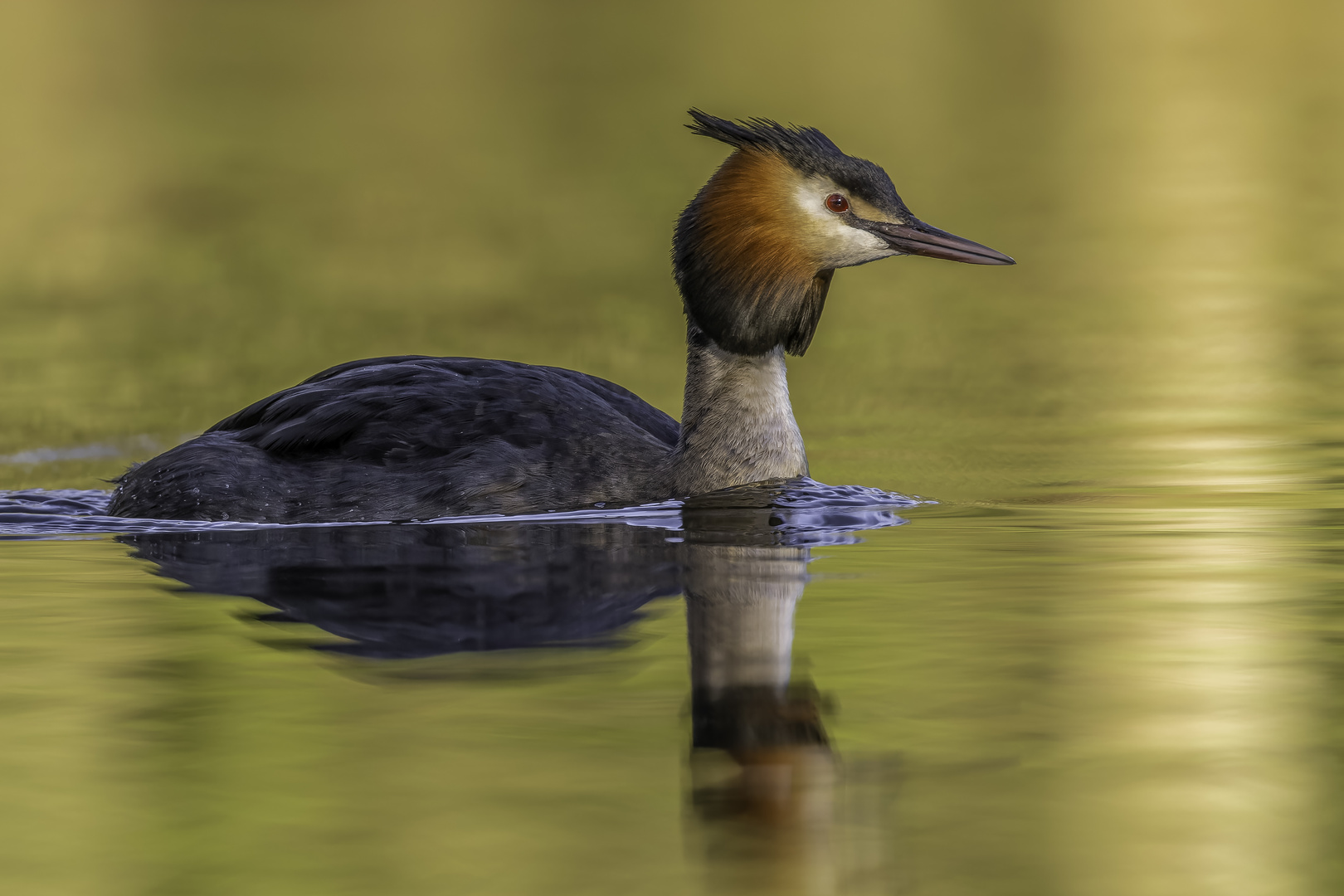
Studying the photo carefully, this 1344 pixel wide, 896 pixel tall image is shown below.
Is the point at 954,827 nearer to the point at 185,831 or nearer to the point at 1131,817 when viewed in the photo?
the point at 1131,817

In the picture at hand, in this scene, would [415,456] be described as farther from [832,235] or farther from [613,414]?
[832,235]

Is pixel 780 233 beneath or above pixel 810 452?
above

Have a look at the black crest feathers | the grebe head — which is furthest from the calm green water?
the black crest feathers

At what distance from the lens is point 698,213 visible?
933 cm

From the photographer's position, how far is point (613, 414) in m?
9.46

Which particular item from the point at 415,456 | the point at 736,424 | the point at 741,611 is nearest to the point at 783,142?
the point at 736,424

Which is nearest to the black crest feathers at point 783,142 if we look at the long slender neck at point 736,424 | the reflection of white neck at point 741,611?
the long slender neck at point 736,424

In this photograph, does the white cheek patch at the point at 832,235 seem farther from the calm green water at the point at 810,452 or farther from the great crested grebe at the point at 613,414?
the calm green water at the point at 810,452

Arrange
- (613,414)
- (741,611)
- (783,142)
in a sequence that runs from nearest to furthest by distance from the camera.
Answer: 1. (741,611)
2. (783,142)
3. (613,414)

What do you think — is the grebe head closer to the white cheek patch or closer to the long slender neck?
the white cheek patch

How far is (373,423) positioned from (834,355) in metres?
6.24

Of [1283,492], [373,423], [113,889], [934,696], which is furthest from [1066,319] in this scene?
[113,889]

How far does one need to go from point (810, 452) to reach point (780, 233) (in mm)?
2368

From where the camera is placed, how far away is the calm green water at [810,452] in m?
4.25
